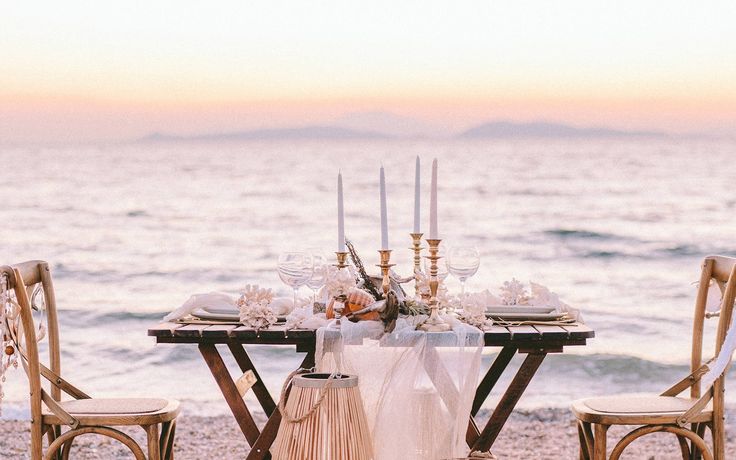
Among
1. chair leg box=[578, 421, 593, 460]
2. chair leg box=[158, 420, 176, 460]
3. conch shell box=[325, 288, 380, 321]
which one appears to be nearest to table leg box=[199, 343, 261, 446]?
chair leg box=[158, 420, 176, 460]

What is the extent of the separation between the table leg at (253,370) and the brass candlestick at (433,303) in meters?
0.63

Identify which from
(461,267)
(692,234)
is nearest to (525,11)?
(692,234)

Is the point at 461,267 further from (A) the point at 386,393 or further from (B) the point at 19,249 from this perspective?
(B) the point at 19,249

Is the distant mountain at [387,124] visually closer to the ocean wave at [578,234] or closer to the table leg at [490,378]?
the ocean wave at [578,234]

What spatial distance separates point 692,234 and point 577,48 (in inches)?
197

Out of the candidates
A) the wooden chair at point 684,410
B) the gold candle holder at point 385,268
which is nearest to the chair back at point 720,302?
the wooden chair at point 684,410

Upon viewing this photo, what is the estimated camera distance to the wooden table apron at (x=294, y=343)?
334 cm

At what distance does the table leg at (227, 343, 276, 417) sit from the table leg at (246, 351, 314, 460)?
175 millimetres

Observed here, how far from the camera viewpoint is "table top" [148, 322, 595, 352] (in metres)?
3.33

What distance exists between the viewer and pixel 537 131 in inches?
1121

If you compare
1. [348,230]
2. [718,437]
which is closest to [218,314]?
[718,437]

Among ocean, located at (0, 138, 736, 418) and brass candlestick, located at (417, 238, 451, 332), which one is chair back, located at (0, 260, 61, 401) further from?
ocean, located at (0, 138, 736, 418)

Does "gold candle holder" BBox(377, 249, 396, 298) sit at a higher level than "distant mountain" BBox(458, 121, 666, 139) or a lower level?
lower

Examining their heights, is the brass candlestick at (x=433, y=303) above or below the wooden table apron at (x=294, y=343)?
above
